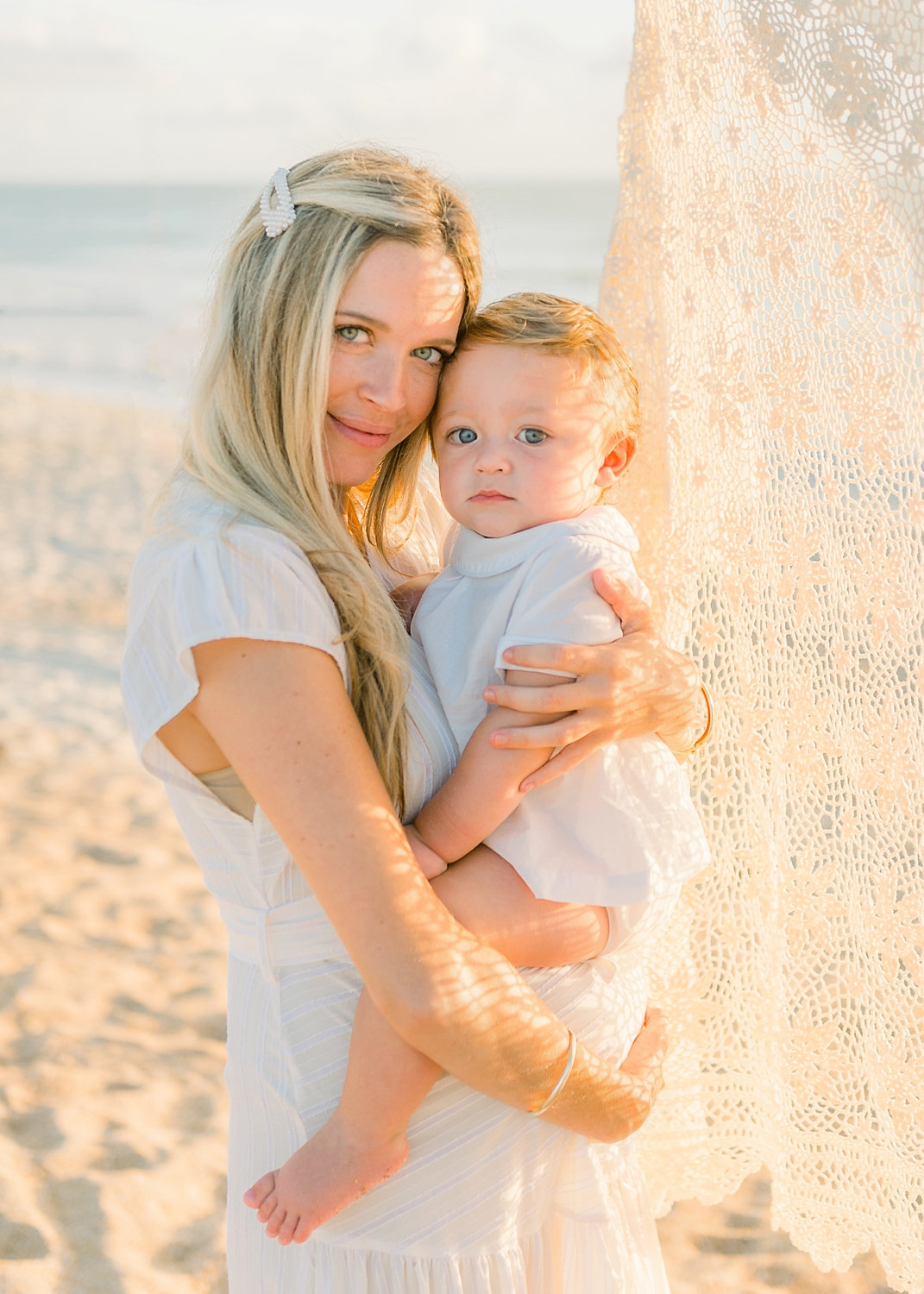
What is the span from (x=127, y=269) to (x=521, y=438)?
70.2 feet

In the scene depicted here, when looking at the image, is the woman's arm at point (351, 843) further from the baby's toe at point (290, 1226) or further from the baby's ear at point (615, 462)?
the baby's ear at point (615, 462)

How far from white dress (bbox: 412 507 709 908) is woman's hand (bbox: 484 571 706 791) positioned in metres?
0.03

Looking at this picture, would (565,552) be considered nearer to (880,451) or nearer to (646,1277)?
(880,451)

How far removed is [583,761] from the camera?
5.22 feet

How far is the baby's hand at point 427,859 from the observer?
1471mm

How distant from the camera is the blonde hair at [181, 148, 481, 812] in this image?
4.96 ft

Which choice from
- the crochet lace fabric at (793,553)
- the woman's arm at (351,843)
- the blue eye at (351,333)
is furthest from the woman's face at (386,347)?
the woman's arm at (351,843)

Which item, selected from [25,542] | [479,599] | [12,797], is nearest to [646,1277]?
[479,599]

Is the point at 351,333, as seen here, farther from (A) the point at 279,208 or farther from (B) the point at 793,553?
(B) the point at 793,553

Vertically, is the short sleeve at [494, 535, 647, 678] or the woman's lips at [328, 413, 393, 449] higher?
the woman's lips at [328, 413, 393, 449]

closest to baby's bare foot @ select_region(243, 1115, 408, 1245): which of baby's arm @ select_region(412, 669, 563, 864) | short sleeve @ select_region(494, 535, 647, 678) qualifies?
baby's arm @ select_region(412, 669, 563, 864)

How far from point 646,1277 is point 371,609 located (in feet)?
3.52

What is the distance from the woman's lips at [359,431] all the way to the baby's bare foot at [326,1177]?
0.97m

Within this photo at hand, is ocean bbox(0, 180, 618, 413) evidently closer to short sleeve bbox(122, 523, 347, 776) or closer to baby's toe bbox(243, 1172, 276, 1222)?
short sleeve bbox(122, 523, 347, 776)
